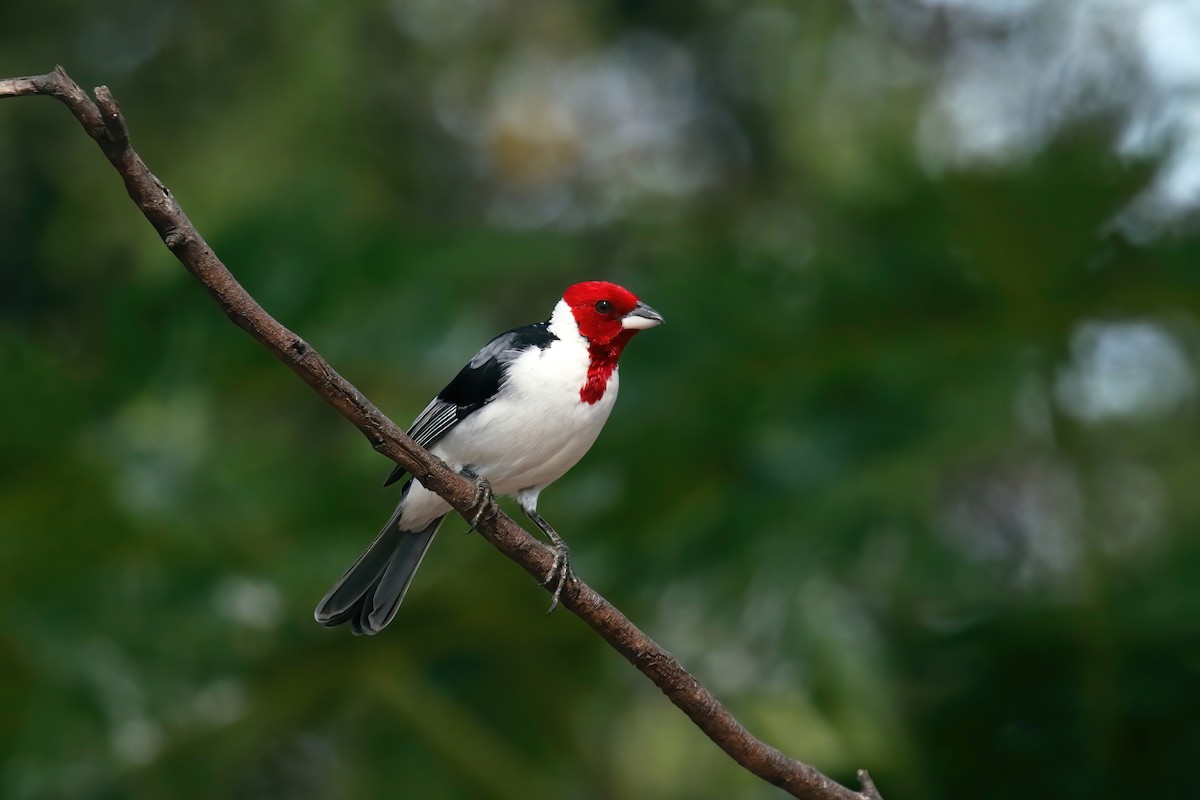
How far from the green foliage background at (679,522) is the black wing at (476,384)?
2566 millimetres

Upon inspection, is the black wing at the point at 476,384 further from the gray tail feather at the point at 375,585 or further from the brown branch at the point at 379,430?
the brown branch at the point at 379,430

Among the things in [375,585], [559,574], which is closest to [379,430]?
[559,574]

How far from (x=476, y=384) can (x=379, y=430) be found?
0.82 meters

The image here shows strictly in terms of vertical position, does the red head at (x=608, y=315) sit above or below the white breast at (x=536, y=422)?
above

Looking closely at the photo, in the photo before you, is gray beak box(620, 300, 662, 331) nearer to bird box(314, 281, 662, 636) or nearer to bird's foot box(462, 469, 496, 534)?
bird box(314, 281, 662, 636)

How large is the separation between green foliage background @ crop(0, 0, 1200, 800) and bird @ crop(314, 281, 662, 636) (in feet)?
8.47

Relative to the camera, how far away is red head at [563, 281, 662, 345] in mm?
3031

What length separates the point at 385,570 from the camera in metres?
3.50

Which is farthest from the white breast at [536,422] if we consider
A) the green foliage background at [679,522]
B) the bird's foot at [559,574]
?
the green foliage background at [679,522]

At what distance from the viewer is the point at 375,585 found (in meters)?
3.48

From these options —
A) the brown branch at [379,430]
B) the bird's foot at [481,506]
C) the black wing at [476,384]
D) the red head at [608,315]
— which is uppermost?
the red head at [608,315]

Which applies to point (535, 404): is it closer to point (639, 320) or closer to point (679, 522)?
point (639, 320)

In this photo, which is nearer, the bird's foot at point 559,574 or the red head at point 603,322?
the bird's foot at point 559,574

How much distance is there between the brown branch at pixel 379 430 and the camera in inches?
80.1
